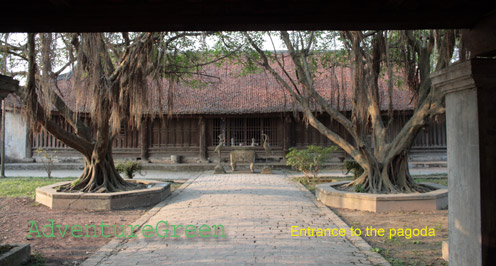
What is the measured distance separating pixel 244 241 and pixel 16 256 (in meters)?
2.91

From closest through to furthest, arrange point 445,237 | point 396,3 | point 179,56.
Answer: point 396,3 < point 445,237 < point 179,56

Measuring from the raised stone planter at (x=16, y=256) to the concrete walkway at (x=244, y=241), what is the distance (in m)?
0.75

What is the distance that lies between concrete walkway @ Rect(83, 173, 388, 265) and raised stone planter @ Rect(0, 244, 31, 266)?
0.75 metres

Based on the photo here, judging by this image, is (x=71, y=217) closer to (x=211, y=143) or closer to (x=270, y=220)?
(x=270, y=220)

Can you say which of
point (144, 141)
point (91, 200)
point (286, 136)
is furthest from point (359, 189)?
point (144, 141)

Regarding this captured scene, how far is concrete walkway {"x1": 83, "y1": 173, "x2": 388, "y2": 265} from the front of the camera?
4535 mm

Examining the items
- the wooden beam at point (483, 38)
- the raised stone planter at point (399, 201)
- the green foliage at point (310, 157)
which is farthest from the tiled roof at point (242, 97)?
the wooden beam at point (483, 38)

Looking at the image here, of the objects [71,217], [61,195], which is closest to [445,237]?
[71,217]

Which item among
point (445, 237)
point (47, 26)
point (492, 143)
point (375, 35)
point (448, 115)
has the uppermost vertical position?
point (375, 35)

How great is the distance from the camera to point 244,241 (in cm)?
530

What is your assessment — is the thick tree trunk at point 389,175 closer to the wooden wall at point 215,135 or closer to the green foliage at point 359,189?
the green foliage at point 359,189

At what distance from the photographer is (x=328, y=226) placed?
630 cm

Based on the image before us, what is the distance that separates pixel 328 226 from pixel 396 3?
163 inches

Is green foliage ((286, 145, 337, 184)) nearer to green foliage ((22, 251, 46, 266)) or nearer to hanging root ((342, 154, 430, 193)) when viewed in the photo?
hanging root ((342, 154, 430, 193))
